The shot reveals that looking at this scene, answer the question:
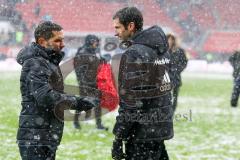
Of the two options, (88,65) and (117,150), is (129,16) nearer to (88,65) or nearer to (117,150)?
(117,150)

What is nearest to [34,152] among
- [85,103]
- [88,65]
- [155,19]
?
[85,103]

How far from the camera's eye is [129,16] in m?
3.77

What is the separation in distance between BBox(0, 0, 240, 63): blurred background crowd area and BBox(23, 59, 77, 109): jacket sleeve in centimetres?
4012

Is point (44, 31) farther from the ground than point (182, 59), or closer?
farther from the ground

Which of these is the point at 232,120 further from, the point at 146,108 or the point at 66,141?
the point at 146,108

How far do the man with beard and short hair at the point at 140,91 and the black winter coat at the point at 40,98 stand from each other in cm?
41

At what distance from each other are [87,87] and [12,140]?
149cm

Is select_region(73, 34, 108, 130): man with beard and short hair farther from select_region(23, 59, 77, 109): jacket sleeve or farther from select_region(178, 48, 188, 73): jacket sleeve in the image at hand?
select_region(23, 59, 77, 109): jacket sleeve

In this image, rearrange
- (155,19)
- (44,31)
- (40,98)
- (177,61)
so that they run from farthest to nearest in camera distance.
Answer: (155,19) < (177,61) < (44,31) < (40,98)

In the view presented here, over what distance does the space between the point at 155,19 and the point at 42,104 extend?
46633 mm

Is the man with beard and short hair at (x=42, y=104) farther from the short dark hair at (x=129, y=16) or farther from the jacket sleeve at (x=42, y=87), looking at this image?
the short dark hair at (x=129, y=16)

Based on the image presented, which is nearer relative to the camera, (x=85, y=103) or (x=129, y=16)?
(x=129, y=16)

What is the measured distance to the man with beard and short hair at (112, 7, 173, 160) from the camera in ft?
12.3

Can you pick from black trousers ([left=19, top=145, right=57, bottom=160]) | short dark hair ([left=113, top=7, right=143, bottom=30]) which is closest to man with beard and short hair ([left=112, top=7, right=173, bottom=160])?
short dark hair ([left=113, top=7, right=143, bottom=30])
